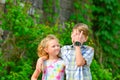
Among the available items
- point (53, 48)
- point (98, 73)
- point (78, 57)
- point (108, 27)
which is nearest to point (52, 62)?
point (53, 48)

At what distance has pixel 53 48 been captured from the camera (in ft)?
14.2

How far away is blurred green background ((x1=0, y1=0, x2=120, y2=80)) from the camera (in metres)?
6.04

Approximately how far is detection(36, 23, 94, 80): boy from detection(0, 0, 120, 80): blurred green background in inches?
64.1

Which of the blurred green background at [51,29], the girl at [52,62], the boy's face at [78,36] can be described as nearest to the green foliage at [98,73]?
the blurred green background at [51,29]

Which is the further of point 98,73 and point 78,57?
point 98,73

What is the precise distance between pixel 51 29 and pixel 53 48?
228 centimetres

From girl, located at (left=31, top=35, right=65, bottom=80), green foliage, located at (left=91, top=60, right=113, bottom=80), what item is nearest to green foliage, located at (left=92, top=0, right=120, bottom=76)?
green foliage, located at (left=91, top=60, right=113, bottom=80)

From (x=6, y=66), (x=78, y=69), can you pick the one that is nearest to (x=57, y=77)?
(x=78, y=69)

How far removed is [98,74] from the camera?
6465 mm

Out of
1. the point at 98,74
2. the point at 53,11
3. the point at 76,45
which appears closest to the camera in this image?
the point at 76,45

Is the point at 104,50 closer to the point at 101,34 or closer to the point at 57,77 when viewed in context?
the point at 101,34

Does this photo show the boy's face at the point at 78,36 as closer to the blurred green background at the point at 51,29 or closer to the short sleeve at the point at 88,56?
the short sleeve at the point at 88,56

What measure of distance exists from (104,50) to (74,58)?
654 centimetres

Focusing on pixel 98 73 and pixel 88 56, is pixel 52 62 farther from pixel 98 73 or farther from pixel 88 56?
pixel 98 73
